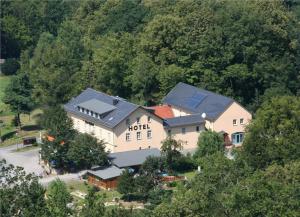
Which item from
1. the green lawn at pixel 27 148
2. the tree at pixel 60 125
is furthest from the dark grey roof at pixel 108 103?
the green lawn at pixel 27 148

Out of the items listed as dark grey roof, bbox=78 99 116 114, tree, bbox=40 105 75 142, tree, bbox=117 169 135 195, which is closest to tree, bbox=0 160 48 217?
tree, bbox=117 169 135 195

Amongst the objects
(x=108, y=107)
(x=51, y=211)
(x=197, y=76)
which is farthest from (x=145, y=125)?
(x=51, y=211)

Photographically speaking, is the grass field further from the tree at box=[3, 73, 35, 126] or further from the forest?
the forest

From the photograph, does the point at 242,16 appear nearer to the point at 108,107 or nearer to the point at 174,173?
the point at 108,107

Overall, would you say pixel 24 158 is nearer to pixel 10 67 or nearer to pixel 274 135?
pixel 274 135

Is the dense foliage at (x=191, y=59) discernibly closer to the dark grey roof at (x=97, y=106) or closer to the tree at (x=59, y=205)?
the dark grey roof at (x=97, y=106)

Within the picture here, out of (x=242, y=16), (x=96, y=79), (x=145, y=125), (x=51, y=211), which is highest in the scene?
(x=242, y=16)
